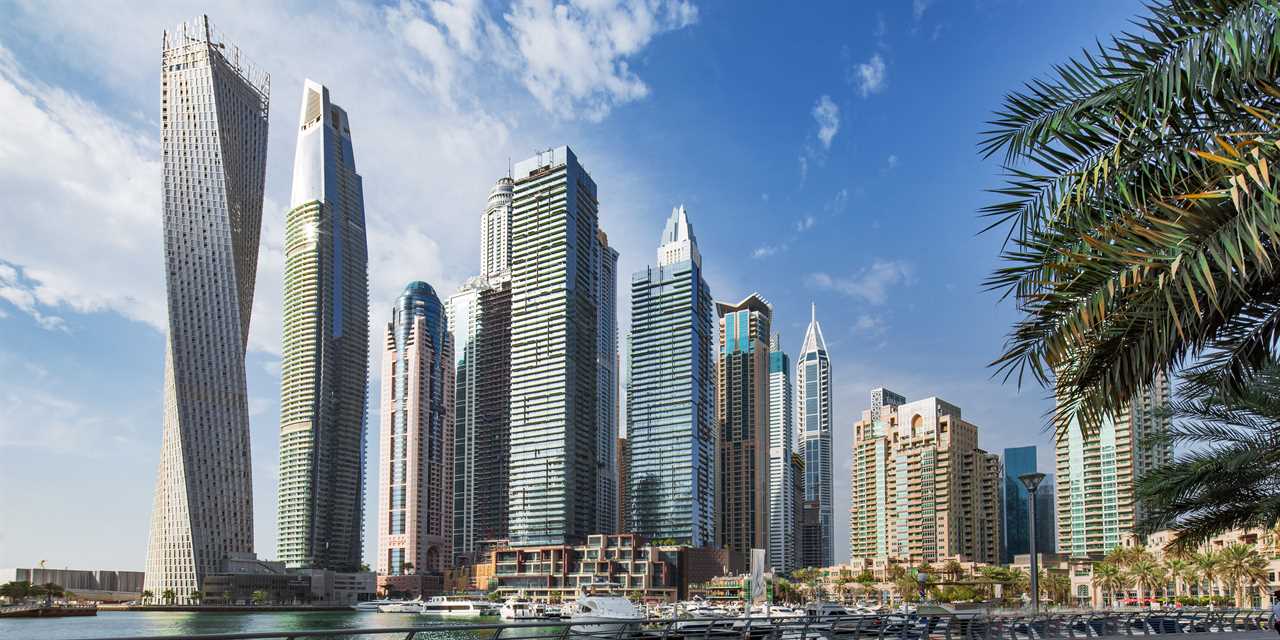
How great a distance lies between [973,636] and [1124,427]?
15732 centimetres

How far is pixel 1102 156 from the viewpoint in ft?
34.9

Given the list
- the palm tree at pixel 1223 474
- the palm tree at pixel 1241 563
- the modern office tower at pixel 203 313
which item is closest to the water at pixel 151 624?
the modern office tower at pixel 203 313

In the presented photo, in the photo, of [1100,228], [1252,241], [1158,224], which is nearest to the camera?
[1252,241]

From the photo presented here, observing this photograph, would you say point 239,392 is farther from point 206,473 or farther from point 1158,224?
point 1158,224

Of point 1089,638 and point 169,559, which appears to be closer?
point 1089,638

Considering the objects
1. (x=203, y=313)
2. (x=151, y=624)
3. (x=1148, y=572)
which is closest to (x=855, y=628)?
(x=1148, y=572)

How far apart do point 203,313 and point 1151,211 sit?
6891 inches

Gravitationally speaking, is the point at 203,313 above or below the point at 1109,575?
above

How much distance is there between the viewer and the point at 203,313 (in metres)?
169

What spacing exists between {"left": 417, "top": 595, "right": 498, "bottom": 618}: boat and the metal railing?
139m

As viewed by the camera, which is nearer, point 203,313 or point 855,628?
point 855,628

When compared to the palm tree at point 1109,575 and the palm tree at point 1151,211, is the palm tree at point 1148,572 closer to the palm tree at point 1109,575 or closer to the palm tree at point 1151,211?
the palm tree at point 1109,575

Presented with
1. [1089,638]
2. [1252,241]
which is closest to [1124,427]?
[1089,638]

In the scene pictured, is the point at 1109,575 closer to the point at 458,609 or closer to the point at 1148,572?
the point at 1148,572
